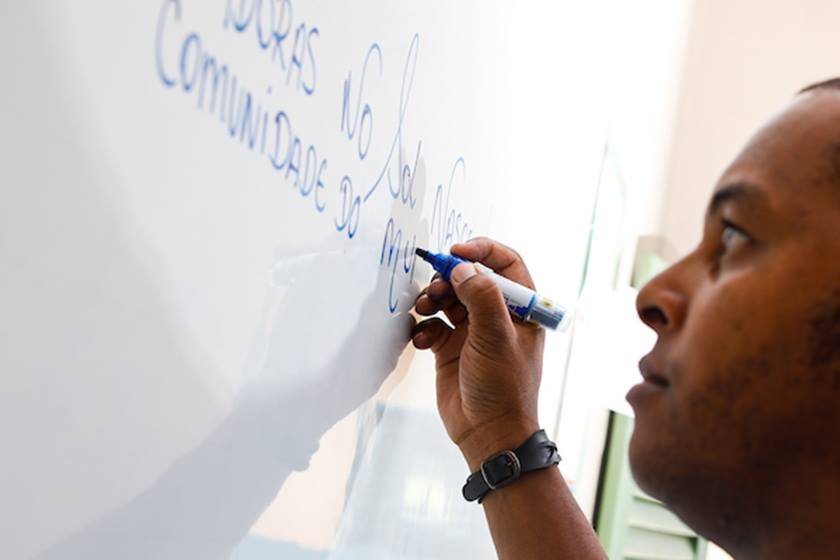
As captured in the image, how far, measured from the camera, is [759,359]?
17.9 inches

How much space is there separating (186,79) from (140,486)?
14cm

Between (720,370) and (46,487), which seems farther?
(720,370)

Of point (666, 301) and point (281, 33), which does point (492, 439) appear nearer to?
point (666, 301)

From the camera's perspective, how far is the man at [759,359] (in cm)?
45

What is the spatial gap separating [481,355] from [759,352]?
0.22m

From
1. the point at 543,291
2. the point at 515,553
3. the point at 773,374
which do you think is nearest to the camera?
the point at 773,374

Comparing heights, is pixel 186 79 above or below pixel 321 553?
above

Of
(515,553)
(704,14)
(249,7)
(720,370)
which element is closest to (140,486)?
(249,7)

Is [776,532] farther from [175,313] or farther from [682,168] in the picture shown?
[682,168]

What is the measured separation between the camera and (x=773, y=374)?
451 millimetres

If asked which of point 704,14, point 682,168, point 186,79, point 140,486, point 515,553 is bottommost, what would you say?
point 515,553

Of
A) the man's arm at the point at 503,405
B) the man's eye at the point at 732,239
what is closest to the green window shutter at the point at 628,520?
the man's arm at the point at 503,405

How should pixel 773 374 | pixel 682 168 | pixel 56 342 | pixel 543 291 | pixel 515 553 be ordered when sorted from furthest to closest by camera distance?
1. pixel 682 168
2. pixel 543 291
3. pixel 515 553
4. pixel 773 374
5. pixel 56 342

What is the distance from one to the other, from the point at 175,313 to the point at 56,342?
2.4 inches
